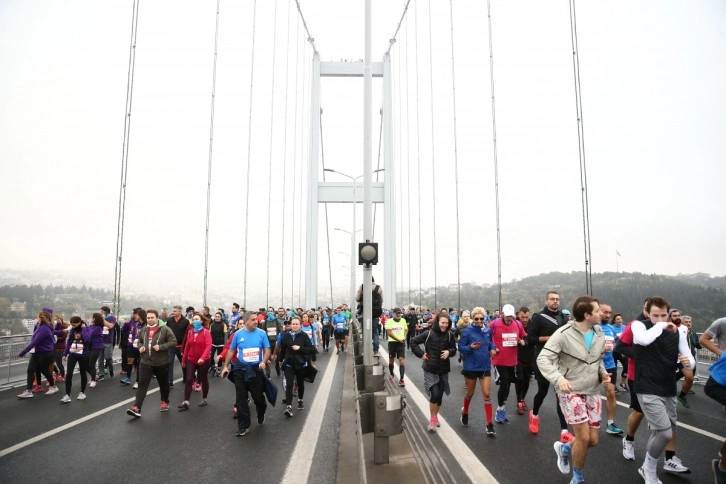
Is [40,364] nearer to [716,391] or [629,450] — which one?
[629,450]

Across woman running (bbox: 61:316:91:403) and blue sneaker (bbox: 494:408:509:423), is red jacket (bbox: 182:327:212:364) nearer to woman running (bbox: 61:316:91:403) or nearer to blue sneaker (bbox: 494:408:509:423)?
woman running (bbox: 61:316:91:403)

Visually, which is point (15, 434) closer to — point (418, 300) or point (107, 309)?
Answer: point (107, 309)

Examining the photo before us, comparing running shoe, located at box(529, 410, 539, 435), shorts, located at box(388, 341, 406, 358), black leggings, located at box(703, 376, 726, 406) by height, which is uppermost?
black leggings, located at box(703, 376, 726, 406)

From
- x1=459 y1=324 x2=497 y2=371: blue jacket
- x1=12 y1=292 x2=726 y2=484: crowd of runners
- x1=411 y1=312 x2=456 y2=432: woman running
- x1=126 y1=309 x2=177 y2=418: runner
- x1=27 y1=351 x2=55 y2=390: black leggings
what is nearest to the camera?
x1=12 y1=292 x2=726 y2=484: crowd of runners

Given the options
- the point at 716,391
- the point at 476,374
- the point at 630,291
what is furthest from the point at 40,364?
the point at 630,291

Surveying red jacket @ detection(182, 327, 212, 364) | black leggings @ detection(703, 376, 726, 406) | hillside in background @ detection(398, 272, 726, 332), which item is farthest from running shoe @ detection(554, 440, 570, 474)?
red jacket @ detection(182, 327, 212, 364)

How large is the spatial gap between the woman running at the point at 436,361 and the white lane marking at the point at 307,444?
1.48 metres

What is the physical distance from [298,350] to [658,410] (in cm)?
506

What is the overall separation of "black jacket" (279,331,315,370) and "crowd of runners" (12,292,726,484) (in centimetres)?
2

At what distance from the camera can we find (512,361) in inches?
262

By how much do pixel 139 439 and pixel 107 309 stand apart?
6174mm

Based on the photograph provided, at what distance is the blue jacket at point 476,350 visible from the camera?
6219mm

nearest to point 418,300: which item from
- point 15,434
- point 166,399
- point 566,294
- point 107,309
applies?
point 566,294

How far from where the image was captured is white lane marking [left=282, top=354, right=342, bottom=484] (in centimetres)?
423
